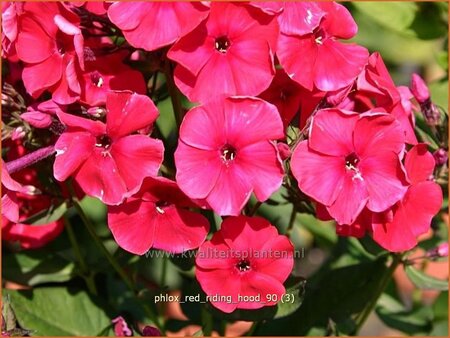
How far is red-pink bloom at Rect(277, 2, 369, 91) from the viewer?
0.96 meters

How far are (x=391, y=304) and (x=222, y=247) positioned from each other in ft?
2.18

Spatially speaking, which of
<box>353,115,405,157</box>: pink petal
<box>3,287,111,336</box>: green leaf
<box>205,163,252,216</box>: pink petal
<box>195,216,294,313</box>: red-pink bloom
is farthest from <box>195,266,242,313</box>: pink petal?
<box>3,287,111,336</box>: green leaf

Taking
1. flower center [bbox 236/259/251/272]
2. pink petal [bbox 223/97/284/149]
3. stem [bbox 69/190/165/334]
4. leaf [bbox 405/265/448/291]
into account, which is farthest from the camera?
leaf [bbox 405/265/448/291]

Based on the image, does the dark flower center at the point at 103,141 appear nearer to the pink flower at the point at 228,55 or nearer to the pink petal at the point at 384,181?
the pink flower at the point at 228,55

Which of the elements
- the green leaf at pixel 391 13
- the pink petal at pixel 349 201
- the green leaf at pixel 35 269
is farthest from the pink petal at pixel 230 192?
the green leaf at pixel 391 13

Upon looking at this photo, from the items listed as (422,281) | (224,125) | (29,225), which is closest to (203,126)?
(224,125)

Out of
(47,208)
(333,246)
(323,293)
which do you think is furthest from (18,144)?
(333,246)

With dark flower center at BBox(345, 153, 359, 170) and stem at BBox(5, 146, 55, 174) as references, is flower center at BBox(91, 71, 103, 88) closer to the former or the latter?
stem at BBox(5, 146, 55, 174)

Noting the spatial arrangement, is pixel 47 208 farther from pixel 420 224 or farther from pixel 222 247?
pixel 420 224

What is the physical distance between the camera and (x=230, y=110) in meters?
0.92

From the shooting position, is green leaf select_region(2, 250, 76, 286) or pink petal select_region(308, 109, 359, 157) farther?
green leaf select_region(2, 250, 76, 286)

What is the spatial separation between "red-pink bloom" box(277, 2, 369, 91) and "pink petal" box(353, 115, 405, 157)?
0.19 feet

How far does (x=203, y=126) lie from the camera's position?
921mm

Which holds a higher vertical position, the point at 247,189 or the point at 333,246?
the point at 247,189
